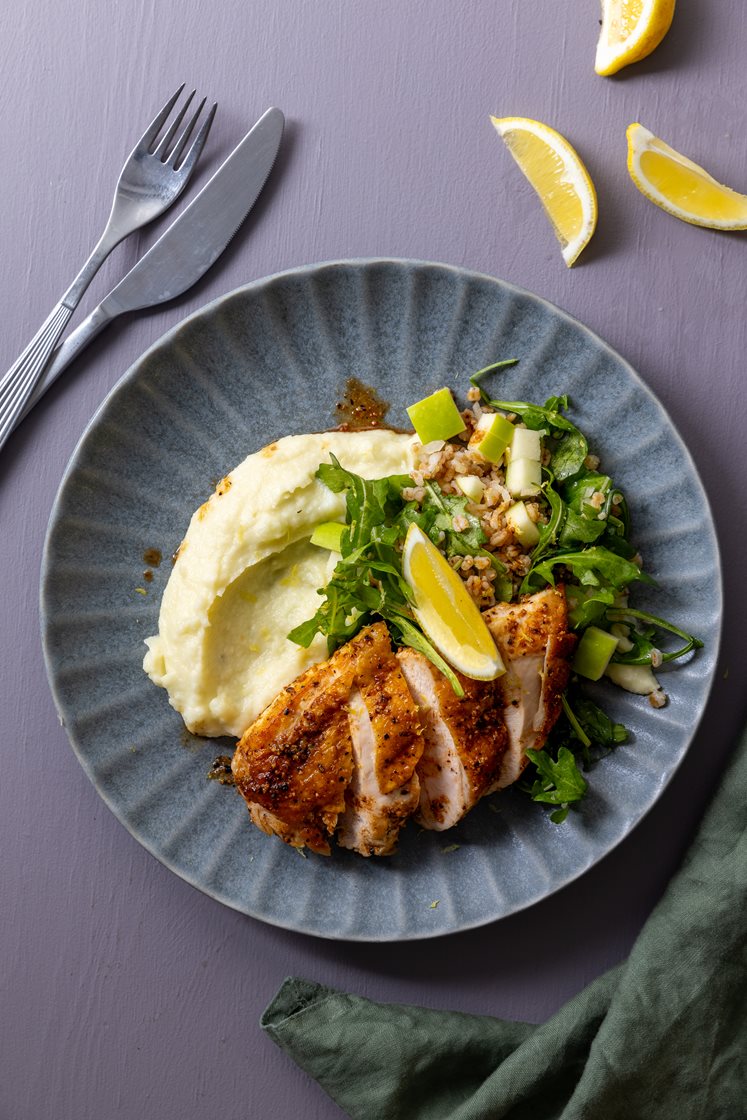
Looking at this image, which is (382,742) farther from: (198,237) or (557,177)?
(557,177)

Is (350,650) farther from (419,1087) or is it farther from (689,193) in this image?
(689,193)

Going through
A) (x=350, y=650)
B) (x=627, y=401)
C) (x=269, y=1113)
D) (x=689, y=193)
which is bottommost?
(x=269, y=1113)

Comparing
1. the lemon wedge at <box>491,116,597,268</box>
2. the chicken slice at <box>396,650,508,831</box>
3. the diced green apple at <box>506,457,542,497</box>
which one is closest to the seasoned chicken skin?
the chicken slice at <box>396,650,508,831</box>

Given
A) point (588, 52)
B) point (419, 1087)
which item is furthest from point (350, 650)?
point (588, 52)

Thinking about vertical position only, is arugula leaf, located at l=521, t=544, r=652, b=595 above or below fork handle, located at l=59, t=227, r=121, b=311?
below

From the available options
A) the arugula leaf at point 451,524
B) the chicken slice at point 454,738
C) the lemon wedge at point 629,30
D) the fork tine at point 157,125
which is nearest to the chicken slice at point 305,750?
the chicken slice at point 454,738

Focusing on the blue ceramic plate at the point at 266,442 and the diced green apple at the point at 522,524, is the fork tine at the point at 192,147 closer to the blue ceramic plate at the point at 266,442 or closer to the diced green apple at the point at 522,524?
the blue ceramic plate at the point at 266,442

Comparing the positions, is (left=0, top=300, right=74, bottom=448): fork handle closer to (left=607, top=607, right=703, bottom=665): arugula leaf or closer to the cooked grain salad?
the cooked grain salad

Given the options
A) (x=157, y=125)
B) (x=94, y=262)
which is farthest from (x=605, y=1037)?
(x=157, y=125)
